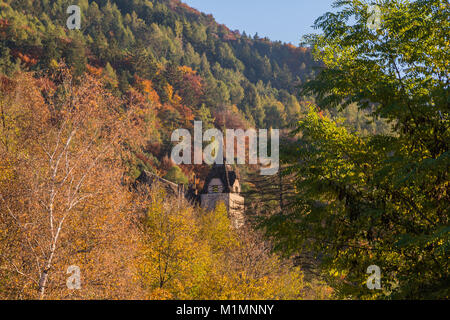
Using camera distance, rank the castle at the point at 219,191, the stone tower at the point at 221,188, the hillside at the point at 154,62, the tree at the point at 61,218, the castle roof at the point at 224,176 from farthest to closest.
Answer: the hillside at the point at 154,62
the castle roof at the point at 224,176
the stone tower at the point at 221,188
the castle at the point at 219,191
the tree at the point at 61,218

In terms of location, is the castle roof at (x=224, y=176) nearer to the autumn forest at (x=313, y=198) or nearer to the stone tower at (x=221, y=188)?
the stone tower at (x=221, y=188)

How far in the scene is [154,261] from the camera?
22375 mm

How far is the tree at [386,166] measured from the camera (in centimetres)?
810

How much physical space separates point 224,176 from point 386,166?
43.6 meters

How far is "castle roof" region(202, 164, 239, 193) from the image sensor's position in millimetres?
50656

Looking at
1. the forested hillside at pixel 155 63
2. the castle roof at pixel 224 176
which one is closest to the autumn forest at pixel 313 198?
the forested hillside at pixel 155 63

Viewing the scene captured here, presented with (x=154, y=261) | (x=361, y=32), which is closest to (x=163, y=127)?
(x=154, y=261)

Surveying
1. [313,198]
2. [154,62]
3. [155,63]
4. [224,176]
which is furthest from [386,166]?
[154,62]

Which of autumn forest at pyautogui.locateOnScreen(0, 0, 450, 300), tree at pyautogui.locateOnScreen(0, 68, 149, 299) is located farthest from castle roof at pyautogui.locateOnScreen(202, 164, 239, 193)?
tree at pyautogui.locateOnScreen(0, 68, 149, 299)

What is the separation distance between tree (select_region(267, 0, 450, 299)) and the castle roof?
40.5 metres

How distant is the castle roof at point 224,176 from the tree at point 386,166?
4054 centimetres

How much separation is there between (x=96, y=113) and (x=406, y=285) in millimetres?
15941

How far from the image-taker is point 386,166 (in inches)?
312
